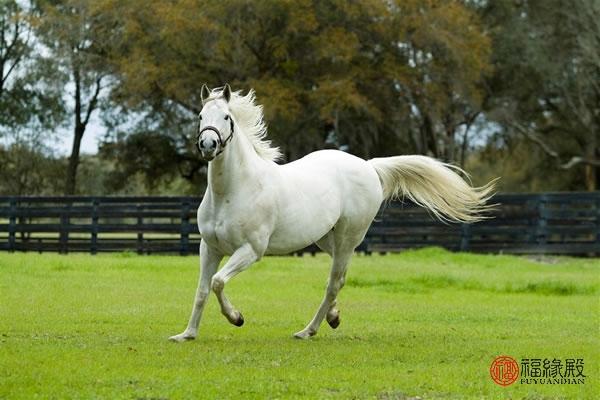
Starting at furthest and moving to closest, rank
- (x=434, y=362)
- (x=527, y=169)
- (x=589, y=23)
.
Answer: (x=527, y=169), (x=589, y=23), (x=434, y=362)

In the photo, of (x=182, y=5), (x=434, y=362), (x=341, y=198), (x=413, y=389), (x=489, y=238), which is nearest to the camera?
(x=413, y=389)

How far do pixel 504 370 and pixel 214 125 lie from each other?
2979mm

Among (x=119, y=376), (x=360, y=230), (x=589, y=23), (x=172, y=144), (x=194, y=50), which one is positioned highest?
(x=589, y=23)

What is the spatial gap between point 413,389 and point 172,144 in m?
29.3

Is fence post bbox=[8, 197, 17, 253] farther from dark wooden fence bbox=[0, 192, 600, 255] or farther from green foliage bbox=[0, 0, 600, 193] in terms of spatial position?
green foliage bbox=[0, 0, 600, 193]

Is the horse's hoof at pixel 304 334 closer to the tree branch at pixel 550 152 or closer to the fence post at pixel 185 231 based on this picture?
the fence post at pixel 185 231

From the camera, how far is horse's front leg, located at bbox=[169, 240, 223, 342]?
324 inches

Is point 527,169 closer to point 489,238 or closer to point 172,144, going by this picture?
point 172,144

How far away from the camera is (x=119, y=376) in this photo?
6406mm

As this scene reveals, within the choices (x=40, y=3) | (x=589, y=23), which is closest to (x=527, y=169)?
(x=589, y=23)

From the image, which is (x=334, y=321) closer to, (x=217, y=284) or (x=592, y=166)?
(x=217, y=284)

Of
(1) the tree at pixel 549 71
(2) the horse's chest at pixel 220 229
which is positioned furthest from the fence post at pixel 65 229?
(1) the tree at pixel 549 71

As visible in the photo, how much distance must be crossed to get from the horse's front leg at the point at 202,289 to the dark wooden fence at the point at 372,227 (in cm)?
1340

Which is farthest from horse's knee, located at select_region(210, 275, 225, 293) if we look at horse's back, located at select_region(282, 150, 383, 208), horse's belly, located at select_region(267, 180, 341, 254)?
horse's back, located at select_region(282, 150, 383, 208)
